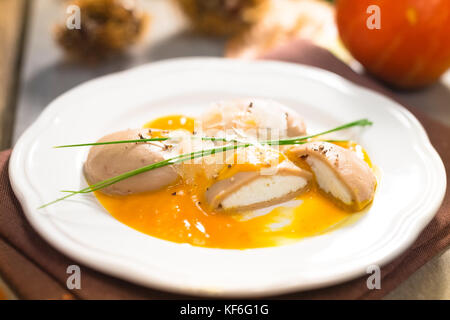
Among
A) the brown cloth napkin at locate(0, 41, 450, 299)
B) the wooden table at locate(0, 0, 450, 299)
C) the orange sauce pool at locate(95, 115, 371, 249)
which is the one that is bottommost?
the brown cloth napkin at locate(0, 41, 450, 299)

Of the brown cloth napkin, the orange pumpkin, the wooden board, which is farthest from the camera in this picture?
the wooden board

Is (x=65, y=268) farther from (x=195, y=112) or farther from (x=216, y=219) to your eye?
(x=195, y=112)

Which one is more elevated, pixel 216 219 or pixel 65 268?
pixel 216 219

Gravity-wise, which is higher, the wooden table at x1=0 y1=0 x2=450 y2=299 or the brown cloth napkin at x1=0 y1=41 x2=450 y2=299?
the wooden table at x1=0 y1=0 x2=450 y2=299

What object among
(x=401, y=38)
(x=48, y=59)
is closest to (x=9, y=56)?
(x=48, y=59)

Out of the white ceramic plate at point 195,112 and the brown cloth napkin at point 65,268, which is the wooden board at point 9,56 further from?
the brown cloth napkin at point 65,268

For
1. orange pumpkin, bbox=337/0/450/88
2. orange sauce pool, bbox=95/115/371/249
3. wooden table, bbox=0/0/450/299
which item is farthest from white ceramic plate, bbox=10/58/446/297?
wooden table, bbox=0/0/450/299

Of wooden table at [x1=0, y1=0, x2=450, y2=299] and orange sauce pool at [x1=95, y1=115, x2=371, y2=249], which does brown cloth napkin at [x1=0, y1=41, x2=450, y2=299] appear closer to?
orange sauce pool at [x1=95, y1=115, x2=371, y2=249]
